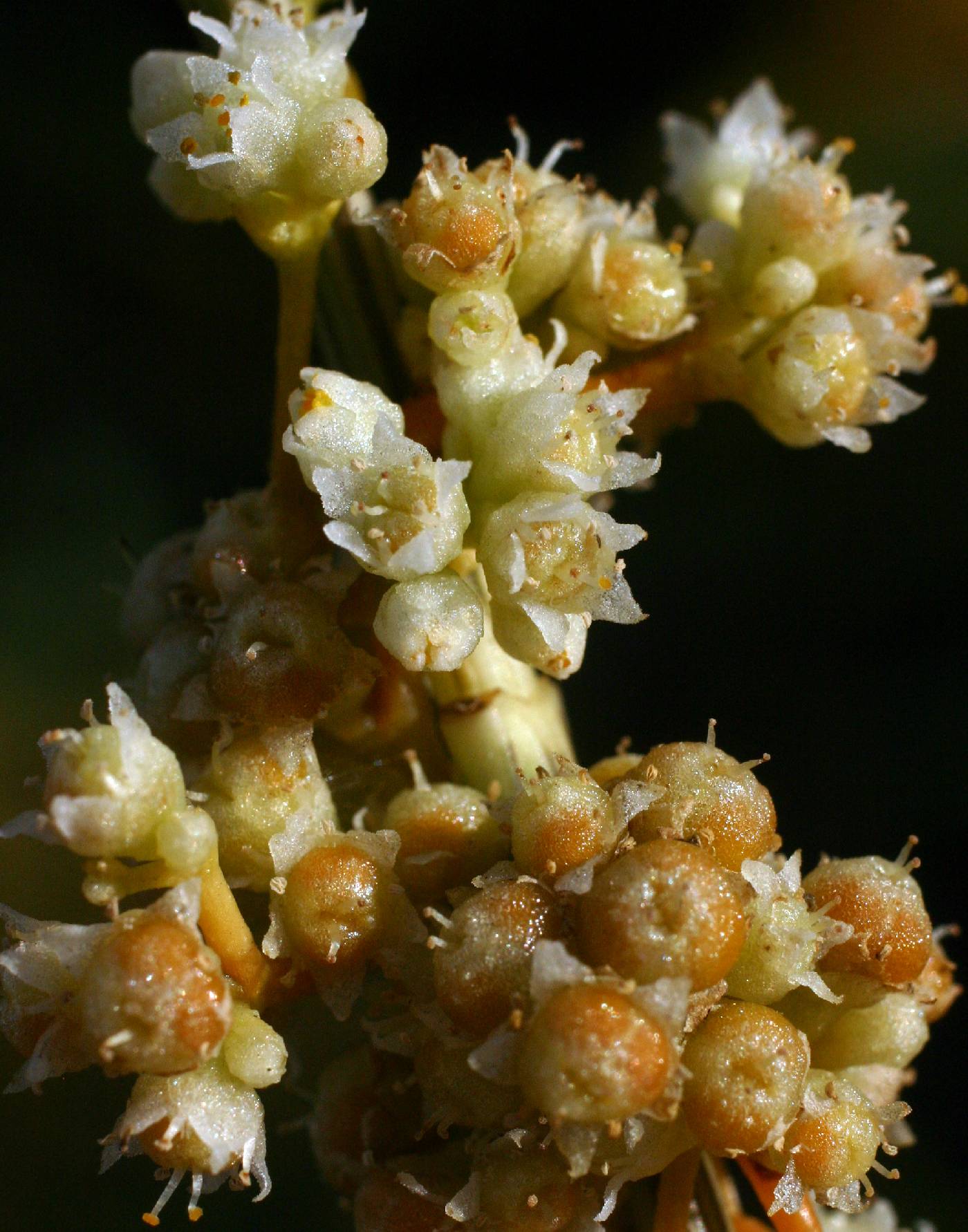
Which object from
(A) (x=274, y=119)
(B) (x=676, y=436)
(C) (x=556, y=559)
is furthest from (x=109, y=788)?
(B) (x=676, y=436)

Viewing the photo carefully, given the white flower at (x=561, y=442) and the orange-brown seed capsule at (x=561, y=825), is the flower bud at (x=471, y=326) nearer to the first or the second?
the white flower at (x=561, y=442)

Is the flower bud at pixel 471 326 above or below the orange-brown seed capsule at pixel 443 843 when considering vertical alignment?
above

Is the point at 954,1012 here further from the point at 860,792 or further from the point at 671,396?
the point at 671,396

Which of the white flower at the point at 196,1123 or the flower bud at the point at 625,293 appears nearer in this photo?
the white flower at the point at 196,1123

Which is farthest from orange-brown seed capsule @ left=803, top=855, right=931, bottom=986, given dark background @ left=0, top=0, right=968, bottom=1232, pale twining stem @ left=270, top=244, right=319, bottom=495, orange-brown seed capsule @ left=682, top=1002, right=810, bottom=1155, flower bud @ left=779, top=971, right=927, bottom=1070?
dark background @ left=0, top=0, right=968, bottom=1232

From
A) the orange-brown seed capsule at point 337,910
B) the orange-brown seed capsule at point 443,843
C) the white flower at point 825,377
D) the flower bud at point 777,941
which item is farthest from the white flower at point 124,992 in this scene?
the white flower at point 825,377

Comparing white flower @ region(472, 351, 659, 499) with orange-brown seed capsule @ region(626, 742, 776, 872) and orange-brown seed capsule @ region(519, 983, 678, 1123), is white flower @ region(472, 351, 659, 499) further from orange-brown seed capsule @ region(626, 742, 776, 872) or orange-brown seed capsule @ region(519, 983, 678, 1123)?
orange-brown seed capsule @ region(519, 983, 678, 1123)
